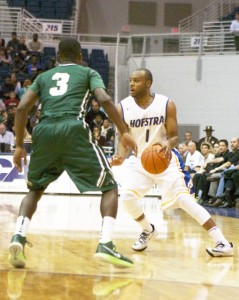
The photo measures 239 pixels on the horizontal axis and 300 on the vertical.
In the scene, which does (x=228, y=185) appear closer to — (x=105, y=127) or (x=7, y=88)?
(x=105, y=127)

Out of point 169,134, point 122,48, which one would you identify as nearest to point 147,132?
point 169,134

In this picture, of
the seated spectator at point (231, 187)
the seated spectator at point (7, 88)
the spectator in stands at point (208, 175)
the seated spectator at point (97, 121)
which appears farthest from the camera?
the seated spectator at point (7, 88)

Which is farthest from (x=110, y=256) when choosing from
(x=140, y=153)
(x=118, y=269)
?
(x=140, y=153)

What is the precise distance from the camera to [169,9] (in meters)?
29.5

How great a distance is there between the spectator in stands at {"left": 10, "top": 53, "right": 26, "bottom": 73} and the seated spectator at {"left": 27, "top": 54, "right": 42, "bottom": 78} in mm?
204

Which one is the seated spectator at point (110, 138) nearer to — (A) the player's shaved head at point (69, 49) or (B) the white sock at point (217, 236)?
(B) the white sock at point (217, 236)

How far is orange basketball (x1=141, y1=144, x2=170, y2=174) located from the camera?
6.13m

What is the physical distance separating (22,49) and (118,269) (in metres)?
17.5

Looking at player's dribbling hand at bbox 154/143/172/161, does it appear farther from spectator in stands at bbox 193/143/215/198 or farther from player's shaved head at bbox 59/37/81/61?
spectator in stands at bbox 193/143/215/198

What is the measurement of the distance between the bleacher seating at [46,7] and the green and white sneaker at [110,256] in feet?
71.3

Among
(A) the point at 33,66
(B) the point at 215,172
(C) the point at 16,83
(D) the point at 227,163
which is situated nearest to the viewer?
(D) the point at 227,163

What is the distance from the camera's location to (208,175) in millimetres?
14523

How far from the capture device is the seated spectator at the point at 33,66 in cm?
2127

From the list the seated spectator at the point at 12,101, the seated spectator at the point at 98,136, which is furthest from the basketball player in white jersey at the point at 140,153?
the seated spectator at the point at 12,101
